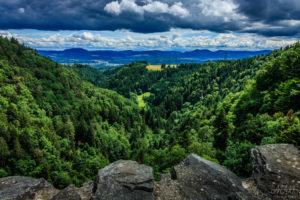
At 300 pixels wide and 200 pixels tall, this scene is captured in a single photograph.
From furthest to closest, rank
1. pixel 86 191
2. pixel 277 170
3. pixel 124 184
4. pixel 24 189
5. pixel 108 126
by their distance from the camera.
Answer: pixel 108 126 < pixel 86 191 < pixel 24 189 < pixel 124 184 < pixel 277 170

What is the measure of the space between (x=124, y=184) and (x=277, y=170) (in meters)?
15.0

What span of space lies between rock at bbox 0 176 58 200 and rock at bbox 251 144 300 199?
22.4 metres

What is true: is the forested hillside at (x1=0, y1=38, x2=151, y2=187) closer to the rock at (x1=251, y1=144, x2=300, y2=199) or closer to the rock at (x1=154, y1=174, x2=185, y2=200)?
the rock at (x1=154, y1=174, x2=185, y2=200)

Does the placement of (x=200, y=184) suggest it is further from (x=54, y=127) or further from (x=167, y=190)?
(x=54, y=127)

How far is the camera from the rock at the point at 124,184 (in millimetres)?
16516

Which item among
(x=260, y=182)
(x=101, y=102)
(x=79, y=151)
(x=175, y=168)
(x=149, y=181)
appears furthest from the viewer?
(x=101, y=102)

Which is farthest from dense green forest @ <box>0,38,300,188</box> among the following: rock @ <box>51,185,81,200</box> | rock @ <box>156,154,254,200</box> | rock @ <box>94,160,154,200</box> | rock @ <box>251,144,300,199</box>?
rock @ <box>51,185,81,200</box>

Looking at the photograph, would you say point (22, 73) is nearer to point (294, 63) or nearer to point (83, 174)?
point (83, 174)

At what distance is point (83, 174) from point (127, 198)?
57135 mm

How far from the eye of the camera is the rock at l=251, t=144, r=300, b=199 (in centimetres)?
1398

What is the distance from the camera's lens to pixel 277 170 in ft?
50.1

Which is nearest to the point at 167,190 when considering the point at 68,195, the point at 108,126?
the point at 68,195

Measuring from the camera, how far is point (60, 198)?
16766 millimetres

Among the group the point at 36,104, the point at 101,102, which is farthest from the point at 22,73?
the point at 101,102
